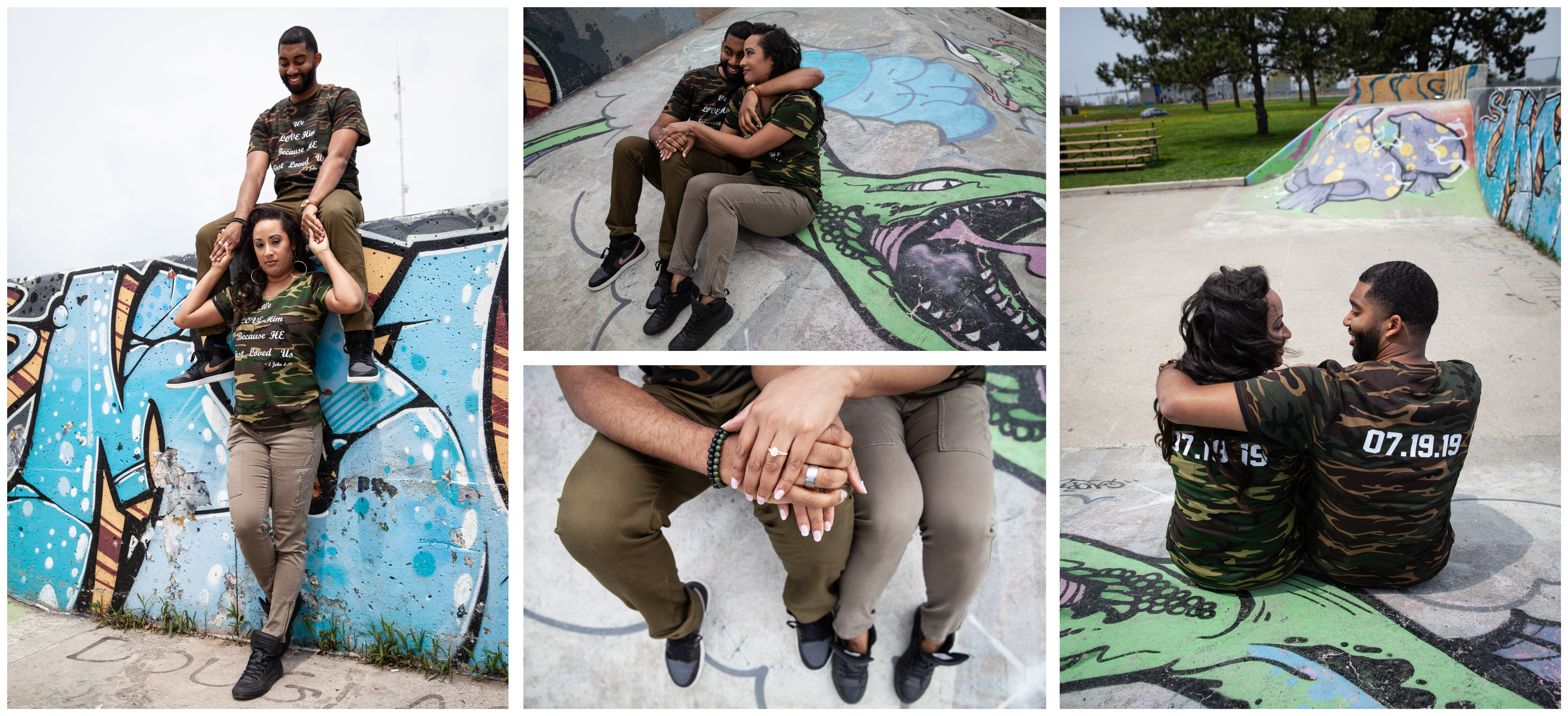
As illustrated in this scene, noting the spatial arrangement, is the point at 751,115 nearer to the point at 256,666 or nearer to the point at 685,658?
the point at 685,658

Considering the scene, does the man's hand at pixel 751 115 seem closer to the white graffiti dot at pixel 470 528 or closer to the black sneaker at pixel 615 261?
the black sneaker at pixel 615 261

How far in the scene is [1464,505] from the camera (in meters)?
3.45

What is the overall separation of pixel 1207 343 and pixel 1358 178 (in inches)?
394

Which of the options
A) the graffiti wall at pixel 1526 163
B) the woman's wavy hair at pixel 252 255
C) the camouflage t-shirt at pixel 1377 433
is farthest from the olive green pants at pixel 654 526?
the graffiti wall at pixel 1526 163

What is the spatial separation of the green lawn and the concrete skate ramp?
10430 millimetres

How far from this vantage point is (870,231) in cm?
→ 409

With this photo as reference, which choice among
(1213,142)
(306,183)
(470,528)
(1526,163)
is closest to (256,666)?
(470,528)

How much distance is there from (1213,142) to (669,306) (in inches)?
905

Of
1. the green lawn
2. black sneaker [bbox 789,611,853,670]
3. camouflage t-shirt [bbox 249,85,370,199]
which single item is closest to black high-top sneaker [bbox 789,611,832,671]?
black sneaker [bbox 789,611,853,670]

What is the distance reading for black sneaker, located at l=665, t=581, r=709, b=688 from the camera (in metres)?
2.75

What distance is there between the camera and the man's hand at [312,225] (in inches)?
126

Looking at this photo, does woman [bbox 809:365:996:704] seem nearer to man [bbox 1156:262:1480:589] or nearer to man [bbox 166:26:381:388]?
man [bbox 1156:262:1480:589]

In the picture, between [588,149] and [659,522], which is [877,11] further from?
[659,522]

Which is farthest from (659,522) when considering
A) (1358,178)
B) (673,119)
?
(1358,178)
